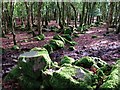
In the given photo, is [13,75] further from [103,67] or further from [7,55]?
[7,55]

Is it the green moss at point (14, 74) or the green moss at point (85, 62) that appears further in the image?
the green moss at point (85, 62)

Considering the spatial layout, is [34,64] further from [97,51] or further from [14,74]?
[97,51]

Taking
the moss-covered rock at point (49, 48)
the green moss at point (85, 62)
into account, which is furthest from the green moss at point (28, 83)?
the moss-covered rock at point (49, 48)

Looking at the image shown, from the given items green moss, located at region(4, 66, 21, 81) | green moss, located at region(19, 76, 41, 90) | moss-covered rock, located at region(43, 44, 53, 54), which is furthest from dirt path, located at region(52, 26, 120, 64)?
green moss, located at region(19, 76, 41, 90)

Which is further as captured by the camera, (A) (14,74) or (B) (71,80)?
(A) (14,74)

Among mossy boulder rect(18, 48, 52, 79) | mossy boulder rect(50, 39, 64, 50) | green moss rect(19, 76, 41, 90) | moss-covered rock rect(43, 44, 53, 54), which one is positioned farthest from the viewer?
mossy boulder rect(50, 39, 64, 50)

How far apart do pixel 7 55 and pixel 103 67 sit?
8837mm

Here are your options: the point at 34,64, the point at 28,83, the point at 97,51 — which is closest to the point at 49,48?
the point at 97,51

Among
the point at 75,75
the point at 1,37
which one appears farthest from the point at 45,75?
the point at 1,37

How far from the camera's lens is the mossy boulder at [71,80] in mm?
10473

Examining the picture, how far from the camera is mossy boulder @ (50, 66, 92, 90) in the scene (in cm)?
1047

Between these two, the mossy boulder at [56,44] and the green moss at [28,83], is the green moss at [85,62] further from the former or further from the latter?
the mossy boulder at [56,44]

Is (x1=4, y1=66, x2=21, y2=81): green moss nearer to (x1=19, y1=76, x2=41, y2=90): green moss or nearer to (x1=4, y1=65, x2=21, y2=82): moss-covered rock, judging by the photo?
(x1=4, y1=65, x2=21, y2=82): moss-covered rock

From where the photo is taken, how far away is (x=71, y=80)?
34.5 ft
